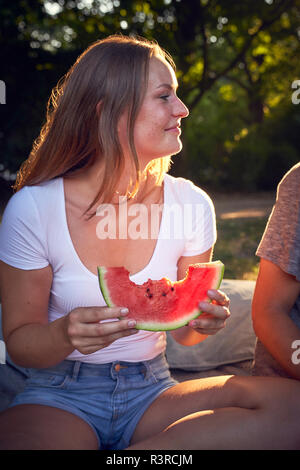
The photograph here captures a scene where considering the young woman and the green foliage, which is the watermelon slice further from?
the green foliage

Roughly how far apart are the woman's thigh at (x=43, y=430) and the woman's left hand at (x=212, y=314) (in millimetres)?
614

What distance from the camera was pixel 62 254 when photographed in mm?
2307

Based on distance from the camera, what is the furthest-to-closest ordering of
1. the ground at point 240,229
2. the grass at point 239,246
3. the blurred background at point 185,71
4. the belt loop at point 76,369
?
the blurred background at point 185,71, the ground at point 240,229, the grass at point 239,246, the belt loop at point 76,369

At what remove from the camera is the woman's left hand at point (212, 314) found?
6.66 ft

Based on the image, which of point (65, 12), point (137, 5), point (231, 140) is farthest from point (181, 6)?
point (231, 140)

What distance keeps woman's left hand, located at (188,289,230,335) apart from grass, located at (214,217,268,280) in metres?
4.13

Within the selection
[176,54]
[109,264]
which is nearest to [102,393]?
[109,264]

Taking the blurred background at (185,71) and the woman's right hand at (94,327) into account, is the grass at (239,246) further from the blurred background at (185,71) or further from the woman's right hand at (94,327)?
the woman's right hand at (94,327)

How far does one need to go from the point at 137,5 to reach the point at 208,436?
1243cm

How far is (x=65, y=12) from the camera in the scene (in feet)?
41.5

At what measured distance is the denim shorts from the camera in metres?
2.20

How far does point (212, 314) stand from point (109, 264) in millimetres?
590

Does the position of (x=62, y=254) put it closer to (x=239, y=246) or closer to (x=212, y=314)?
(x=212, y=314)
